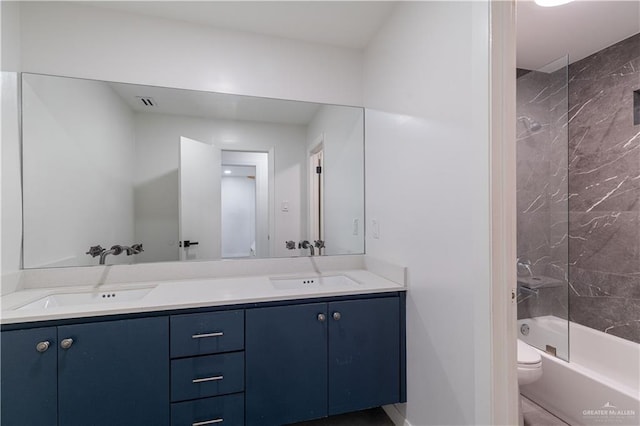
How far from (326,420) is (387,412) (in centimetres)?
39

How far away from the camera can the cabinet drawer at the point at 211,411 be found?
50.8 inches

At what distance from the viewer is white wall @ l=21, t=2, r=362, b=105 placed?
1.60 metres

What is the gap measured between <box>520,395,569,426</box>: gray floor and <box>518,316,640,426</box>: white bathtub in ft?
0.12

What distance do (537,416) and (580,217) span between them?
1481 mm

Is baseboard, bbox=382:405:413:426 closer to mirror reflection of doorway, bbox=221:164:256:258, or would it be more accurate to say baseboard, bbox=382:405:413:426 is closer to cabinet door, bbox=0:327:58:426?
mirror reflection of doorway, bbox=221:164:256:258

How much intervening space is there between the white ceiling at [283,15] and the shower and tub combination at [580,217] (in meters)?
1.33

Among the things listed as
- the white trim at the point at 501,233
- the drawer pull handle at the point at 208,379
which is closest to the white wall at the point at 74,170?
the drawer pull handle at the point at 208,379

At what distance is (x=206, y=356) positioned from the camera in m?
1.33

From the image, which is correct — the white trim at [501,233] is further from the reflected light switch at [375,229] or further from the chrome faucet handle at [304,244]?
the chrome faucet handle at [304,244]

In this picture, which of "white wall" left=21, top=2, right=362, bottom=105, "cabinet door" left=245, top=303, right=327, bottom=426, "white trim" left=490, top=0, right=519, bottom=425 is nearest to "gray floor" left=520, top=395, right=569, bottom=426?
"white trim" left=490, top=0, right=519, bottom=425

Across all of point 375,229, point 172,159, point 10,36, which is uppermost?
point 10,36

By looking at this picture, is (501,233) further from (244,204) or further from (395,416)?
(244,204)

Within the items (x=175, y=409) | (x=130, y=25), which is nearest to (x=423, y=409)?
(x=175, y=409)

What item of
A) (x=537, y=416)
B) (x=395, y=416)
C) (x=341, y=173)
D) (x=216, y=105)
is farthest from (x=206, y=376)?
(x=537, y=416)
